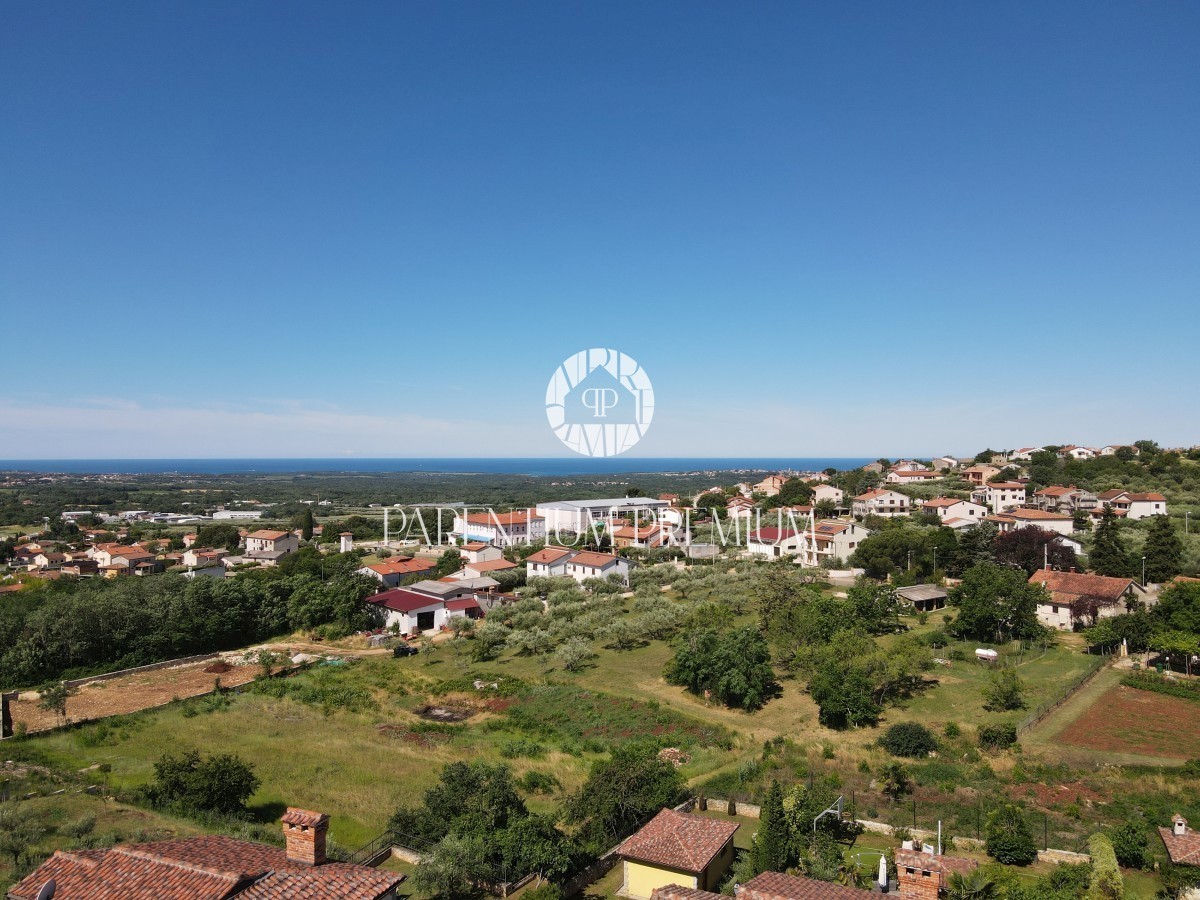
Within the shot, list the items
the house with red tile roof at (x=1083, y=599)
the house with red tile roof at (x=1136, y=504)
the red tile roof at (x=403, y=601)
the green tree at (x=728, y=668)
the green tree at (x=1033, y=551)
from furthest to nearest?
the house with red tile roof at (x=1136, y=504)
the green tree at (x=1033, y=551)
the red tile roof at (x=403, y=601)
the house with red tile roof at (x=1083, y=599)
the green tree at (x=728, y=668)

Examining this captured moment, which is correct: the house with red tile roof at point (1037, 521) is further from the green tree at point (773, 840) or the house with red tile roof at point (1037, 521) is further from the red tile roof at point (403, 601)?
the green tree at point (773, 840)

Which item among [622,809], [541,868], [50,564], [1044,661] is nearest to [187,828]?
[541,868]

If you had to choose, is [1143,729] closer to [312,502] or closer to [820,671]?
[820,671]

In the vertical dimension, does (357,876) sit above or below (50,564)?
above

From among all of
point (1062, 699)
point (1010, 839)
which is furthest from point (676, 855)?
point (1062, 699)

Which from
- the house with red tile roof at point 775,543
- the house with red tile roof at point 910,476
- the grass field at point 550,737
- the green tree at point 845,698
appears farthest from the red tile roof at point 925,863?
the house with red tile roof at point 910,476

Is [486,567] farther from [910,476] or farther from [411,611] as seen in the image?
[910,476]
